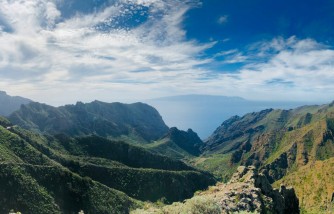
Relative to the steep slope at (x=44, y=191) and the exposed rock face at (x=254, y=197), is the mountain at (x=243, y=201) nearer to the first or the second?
the exposed rock face at (x=254, y=197)

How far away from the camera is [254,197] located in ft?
195

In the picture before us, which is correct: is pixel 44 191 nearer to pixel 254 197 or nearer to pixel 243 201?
pixel 254 197

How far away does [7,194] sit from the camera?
154 m

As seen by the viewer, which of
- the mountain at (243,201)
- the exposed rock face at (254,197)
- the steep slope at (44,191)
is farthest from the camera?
the steep slope at (44,191)

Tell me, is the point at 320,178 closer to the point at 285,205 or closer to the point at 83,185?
the point at 285,205

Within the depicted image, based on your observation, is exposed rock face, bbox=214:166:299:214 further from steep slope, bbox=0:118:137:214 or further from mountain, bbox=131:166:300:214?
steep slope, bbox=0:118:137:214

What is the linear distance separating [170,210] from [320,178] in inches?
5727

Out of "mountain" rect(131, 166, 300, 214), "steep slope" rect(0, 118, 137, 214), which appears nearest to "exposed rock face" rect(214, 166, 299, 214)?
"mountain" rect(131, 166, 300, 214)

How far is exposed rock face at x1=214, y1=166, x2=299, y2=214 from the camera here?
184 ft

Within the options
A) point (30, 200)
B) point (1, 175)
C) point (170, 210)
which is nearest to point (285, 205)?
point (170, 210)

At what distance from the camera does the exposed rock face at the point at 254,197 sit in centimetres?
5611

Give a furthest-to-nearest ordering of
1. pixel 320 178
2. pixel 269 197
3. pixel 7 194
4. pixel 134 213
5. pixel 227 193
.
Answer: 1. pixel 320 178
2. pixel 7 194
3. pixel 269 197
4. pixel 227 193
5. pixel 134 213

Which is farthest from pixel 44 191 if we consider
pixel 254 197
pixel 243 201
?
pixel 243 201

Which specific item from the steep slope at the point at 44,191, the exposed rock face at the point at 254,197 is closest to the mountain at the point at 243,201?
the exposed rock face at the point at 254,197
